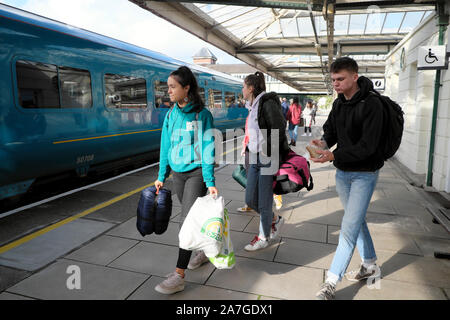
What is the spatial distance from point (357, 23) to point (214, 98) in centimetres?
646

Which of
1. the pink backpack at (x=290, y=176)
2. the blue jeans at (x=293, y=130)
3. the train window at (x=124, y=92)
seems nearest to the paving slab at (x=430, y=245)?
the pink backpack at (x=290, y=176)

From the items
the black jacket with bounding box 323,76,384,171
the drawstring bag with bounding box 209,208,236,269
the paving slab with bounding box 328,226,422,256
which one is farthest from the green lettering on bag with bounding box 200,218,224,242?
the paving slab with bounding box 328,226,422,256

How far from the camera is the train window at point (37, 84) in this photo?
4.89 metres

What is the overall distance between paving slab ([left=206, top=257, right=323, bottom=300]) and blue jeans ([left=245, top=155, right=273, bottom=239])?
43 cm

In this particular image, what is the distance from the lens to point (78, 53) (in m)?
6.01

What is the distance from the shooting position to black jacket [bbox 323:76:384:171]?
2.39 meters

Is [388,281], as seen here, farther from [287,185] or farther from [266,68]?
[266,68]

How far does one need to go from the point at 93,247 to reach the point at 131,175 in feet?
12.6

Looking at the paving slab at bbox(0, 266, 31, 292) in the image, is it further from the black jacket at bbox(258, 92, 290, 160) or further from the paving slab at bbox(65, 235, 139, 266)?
the black jacket at bbox(258, 92, 290, 160)

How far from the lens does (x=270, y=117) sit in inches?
130

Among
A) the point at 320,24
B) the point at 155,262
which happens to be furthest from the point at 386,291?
the point at 320,24

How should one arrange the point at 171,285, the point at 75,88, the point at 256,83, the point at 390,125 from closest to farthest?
1. the point at 390,125
2. the point at 171,285
3. the point at 256,83
4. the point at 75,88

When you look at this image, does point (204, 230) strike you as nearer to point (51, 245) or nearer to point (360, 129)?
point (360, 129)

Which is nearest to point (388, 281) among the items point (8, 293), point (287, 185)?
point (287, 185)
